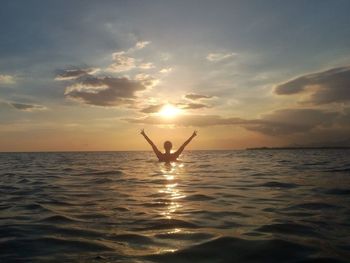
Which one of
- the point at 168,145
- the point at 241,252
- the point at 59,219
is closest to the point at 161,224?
the point at 241,252

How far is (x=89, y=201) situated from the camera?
35.1 feet

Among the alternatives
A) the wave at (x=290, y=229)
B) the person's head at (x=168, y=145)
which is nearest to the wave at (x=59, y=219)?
the wave at (x=290, y=229)

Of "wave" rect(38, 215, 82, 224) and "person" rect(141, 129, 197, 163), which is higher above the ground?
"person" rect(141, 129, 197, 163)

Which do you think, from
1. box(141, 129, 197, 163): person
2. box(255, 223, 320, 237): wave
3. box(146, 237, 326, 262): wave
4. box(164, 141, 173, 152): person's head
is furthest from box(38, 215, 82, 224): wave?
box(164, 141, 173, 152): person's head

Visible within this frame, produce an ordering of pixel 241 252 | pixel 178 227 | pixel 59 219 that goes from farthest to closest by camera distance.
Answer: pixel 59 219
pixel 178 227
pixel 241 252

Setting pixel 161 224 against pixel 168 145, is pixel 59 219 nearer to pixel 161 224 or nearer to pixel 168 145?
pixel 161 224

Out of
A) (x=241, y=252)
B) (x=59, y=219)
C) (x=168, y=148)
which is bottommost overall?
(x=241, y=252)

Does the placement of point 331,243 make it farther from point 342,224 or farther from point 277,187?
point 277,187

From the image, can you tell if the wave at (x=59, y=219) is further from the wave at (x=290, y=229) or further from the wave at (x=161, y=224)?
the wave at (x=290, y=229)

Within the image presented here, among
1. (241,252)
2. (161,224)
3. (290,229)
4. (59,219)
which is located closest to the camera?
(241,252)

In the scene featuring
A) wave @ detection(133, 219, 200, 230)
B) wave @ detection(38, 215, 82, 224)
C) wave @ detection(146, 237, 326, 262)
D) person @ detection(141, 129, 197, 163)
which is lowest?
wave @ detection(146, 237, 326, 262)

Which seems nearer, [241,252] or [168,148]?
[241,252]

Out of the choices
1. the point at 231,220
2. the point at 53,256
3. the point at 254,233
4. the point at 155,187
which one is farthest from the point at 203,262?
the point at 155,187

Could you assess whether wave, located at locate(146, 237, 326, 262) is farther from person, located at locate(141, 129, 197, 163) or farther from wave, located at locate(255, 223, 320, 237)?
person, located at locate(141, 129, 197, 163)
